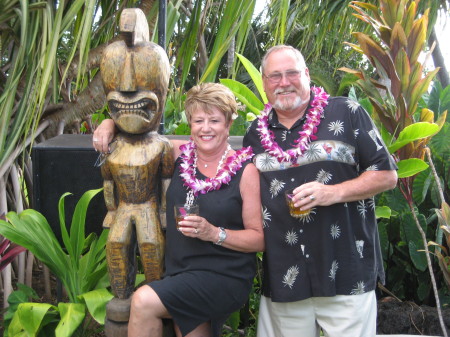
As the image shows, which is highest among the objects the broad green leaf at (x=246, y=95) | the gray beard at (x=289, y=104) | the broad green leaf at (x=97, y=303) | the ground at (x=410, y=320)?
the broad green leaf at (x=246, y=95)

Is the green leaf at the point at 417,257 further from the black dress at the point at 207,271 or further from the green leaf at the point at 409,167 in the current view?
the black dress at the point at 207,271

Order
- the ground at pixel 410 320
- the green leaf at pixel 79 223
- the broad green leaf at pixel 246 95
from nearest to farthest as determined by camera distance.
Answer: the green leaf at pixel 79 223
the ground at pixel 410 320
the broad green leaf at pixel 246 95

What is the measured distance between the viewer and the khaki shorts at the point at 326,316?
6.19ft

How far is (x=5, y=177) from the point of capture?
3.07m

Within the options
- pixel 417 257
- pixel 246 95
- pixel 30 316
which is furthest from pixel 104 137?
pixel 417 257

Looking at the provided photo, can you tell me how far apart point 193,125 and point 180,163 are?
20 centimetres

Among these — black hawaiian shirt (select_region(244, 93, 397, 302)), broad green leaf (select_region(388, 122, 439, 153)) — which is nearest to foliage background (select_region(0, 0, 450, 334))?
broad green leaf (select_region(388, 122, 439, 153))

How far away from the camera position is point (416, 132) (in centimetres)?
246

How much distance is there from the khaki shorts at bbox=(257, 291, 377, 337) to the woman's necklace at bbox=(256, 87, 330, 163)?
1.86ft

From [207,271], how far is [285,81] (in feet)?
2.48

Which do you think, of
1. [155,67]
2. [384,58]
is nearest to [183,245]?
[155,67]

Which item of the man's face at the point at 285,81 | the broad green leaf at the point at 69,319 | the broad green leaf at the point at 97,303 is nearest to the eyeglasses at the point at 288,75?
the man's face at the point at 285,81

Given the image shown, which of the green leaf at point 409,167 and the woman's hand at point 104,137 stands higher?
the woman's hand at point 104,137

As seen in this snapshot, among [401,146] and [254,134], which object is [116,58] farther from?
[401,146]
